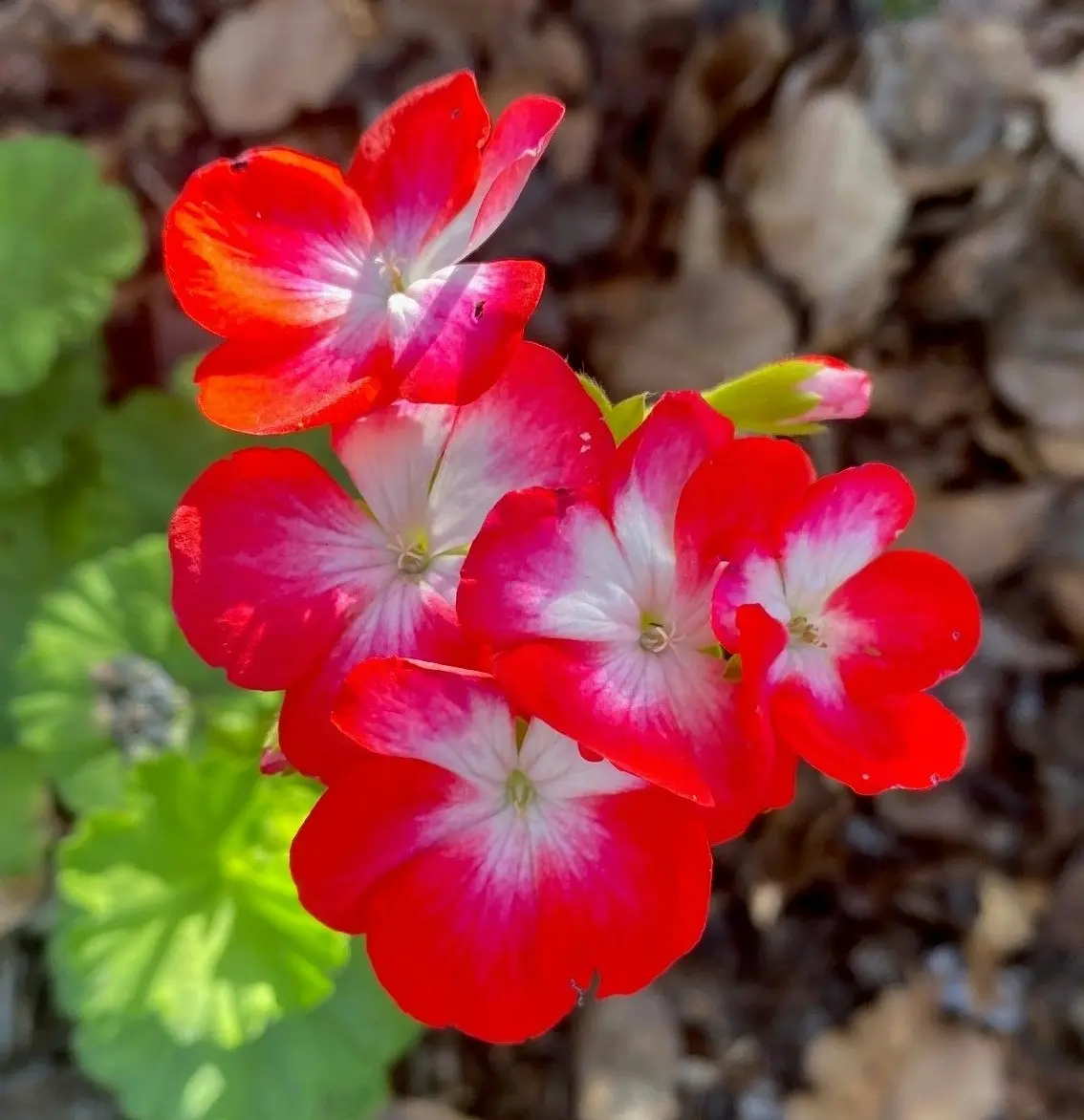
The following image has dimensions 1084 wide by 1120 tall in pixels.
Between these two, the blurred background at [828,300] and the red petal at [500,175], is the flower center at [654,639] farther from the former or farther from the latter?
the blurred background at [828,300]

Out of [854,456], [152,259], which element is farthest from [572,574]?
[152,259]

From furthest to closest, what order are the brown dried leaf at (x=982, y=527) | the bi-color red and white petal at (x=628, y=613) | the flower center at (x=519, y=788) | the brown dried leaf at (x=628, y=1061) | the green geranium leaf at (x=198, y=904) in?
the brown dried leaf at (x=982, y=527)
the brown dried leaf at (x=628, y=1061)
the green geranium leaf at (x=198, y=904)
the flower center at (x=519, y=788)
the bi-color red and white petal at (x=628, y=613)

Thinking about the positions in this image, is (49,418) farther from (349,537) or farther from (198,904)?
(349,537)

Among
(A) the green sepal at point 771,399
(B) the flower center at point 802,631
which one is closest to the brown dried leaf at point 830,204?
(A) the green sepal at point 771,399

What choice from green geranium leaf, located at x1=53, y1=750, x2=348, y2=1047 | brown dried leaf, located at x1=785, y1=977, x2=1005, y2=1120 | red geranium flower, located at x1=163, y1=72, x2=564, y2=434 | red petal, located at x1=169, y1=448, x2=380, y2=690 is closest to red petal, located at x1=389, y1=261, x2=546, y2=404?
red geranium flower, located at x1=163, y1=72, x2=564, y2=434

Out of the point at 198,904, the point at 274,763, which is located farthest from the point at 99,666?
the point at 274,763

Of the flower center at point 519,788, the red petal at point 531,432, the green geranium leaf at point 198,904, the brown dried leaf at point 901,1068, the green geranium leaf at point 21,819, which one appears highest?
the red petal at point 531,432

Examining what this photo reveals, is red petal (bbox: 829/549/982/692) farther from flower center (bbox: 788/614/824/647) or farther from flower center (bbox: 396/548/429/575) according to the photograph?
flower center (bbox: 396/548/429/575)
